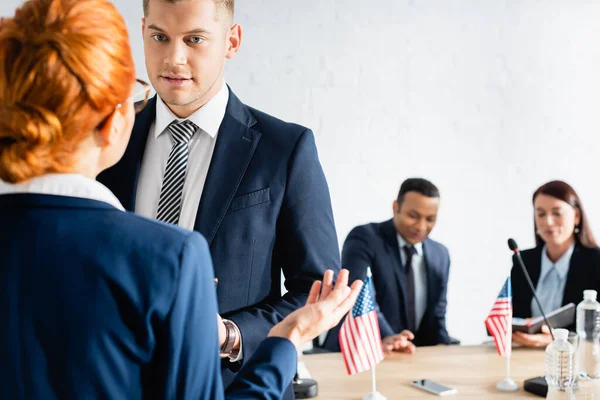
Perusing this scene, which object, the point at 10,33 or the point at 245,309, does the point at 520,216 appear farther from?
the point at 10,33

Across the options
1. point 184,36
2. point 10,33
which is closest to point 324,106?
point 184,36

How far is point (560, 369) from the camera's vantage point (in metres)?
2.01

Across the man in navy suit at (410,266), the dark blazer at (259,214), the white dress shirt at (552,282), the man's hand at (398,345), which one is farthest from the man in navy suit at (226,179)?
the white dress shirt at (552,282)

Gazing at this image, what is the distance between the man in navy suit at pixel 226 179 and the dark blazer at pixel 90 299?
594 mm

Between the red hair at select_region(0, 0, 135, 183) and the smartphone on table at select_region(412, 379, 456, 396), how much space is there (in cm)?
200

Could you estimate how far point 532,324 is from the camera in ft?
10.5

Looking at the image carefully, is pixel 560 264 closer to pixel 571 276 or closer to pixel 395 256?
pixel 571 276

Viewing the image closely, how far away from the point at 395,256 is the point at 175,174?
2.42 meters

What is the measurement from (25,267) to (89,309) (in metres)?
0.09

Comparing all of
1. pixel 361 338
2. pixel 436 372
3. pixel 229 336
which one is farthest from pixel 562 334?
pixel 229 336

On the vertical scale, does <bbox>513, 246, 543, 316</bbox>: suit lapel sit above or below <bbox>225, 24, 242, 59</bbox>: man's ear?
below

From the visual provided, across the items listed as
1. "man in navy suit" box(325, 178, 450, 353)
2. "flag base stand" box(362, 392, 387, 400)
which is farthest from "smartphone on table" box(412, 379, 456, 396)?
"man in navy suit" box(325, 178, 450, 353)

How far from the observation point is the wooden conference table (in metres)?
2.55

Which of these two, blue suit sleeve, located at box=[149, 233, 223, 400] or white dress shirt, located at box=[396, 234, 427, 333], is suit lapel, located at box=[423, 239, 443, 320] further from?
blue suit sleeve, located at box=[149, 233, 223, 400]
